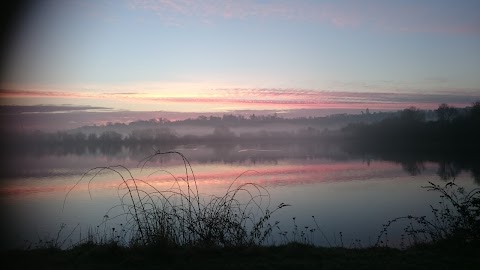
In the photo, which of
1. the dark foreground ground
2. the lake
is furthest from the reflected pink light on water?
the dark foreground ground

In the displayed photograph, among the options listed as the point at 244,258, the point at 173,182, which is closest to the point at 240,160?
the point at 173,182

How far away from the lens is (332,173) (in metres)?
22.7

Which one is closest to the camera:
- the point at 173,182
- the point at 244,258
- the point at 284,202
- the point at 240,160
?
Answer: the point at 244,258

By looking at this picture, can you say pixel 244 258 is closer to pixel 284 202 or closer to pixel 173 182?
pixel 284 202

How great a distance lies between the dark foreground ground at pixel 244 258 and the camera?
4.02 metres

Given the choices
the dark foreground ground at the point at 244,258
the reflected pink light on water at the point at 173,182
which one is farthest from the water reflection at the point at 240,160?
the dark foreground ground at the point at 244,258

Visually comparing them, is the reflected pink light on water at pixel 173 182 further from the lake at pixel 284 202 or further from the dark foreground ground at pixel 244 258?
the dark foreground ground at pixel 244 258

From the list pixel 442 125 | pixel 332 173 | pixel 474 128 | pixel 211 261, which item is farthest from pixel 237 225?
pixel 442 125

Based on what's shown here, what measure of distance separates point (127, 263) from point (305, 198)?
1058 cm

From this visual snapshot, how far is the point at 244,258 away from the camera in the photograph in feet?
14.0

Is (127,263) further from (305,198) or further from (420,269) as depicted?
(305,198)

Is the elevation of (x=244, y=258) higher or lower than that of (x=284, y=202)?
higher

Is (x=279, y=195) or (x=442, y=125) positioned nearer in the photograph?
(x=279, y=195)

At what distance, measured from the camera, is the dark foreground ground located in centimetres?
402
